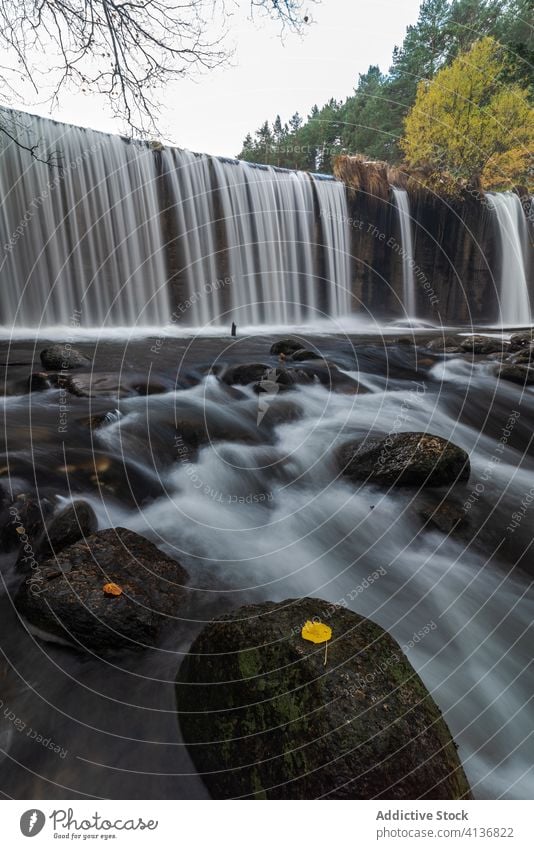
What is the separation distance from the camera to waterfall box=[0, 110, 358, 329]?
12.3 metres

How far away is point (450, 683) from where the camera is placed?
9.36 ft

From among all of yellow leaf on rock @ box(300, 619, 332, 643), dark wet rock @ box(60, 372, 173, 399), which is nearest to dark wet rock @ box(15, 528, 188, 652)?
yellow leaf on rock @ box(300, 619, 332, 643)

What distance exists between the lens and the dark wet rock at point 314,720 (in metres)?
1.72

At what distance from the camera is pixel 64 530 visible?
10.8 ft

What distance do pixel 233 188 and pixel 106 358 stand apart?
1076 centimetres

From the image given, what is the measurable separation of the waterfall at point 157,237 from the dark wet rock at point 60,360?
508 cm

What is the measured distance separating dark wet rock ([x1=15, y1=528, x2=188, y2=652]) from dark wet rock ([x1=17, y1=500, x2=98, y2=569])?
336mm

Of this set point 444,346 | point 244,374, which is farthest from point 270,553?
point 444,346

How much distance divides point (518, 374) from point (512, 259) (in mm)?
18147

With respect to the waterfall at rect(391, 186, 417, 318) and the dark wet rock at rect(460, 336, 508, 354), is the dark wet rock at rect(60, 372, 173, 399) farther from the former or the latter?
the waterfall at rect(391, 186, 417, 318)

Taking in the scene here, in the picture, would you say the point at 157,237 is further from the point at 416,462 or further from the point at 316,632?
the point at 316,632

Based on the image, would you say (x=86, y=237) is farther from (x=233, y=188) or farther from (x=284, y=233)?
(x=284, y=233)

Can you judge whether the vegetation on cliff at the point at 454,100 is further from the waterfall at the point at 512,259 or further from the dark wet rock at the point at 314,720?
the dark wet rock at the point at 314,720

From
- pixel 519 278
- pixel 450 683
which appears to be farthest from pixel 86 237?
pixel 519 278
